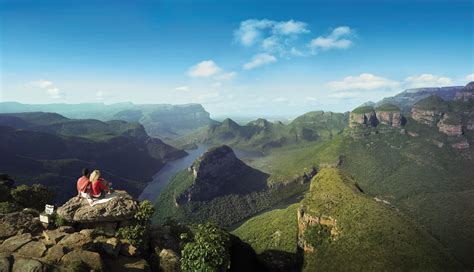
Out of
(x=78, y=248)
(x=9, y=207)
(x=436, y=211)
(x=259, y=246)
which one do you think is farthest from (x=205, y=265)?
(x=436, y=211)

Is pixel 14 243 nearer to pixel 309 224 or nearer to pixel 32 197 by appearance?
pixel 32 197

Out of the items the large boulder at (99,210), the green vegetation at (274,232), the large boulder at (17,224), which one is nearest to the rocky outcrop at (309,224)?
the green vegetation at (274,232)

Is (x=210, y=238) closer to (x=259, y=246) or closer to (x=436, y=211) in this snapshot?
(x=259, y=246)

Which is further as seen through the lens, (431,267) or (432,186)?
(432,186)

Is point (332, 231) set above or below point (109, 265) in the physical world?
below

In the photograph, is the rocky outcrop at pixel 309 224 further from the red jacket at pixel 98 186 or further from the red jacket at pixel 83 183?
the red jacket at pixel 83 183

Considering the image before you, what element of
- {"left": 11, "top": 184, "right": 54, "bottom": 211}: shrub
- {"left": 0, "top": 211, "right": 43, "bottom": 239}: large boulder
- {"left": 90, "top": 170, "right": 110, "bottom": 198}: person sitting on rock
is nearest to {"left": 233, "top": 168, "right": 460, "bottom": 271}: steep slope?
{"left": 11, "top": 184, "right": 54, "bottom": 211}: shrub
